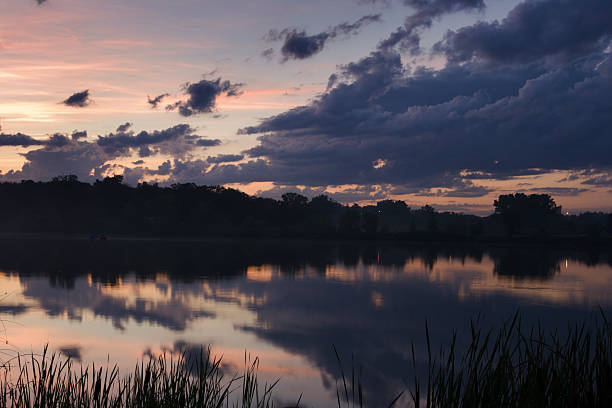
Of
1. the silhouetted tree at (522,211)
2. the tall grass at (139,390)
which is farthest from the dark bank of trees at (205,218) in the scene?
the tall grass at (139,390)

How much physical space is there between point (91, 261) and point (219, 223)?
125 metres

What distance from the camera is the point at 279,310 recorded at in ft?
112

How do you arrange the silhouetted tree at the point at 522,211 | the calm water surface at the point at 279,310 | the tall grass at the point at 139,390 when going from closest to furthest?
the tall grass at the point at 139,390 < the calm water surface at the point at 279,310 < the silhouetted tree at the point at 522,211

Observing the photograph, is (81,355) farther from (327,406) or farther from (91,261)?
(91,261)

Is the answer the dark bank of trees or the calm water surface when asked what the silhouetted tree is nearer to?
the dark bank of trees

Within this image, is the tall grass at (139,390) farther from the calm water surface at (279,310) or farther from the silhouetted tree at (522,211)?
the silhouetted tree at (522,211)

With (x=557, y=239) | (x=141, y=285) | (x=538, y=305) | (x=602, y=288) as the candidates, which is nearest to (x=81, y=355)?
(x=141, y=285)

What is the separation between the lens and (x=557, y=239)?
14562 cm

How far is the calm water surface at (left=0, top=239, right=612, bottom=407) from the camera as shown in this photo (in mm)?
22047

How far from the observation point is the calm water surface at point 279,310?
868 inches

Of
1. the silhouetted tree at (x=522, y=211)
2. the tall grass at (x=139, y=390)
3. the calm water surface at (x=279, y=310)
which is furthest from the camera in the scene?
the silhouetted tree at (x=522, y=211)

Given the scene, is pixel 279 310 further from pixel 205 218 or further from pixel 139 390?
pixel 205 218

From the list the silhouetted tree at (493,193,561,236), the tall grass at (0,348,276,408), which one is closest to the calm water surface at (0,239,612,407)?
the tall grass at (0,348,276,408)

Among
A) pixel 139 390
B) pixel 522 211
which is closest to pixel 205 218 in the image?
pixel 522 211
